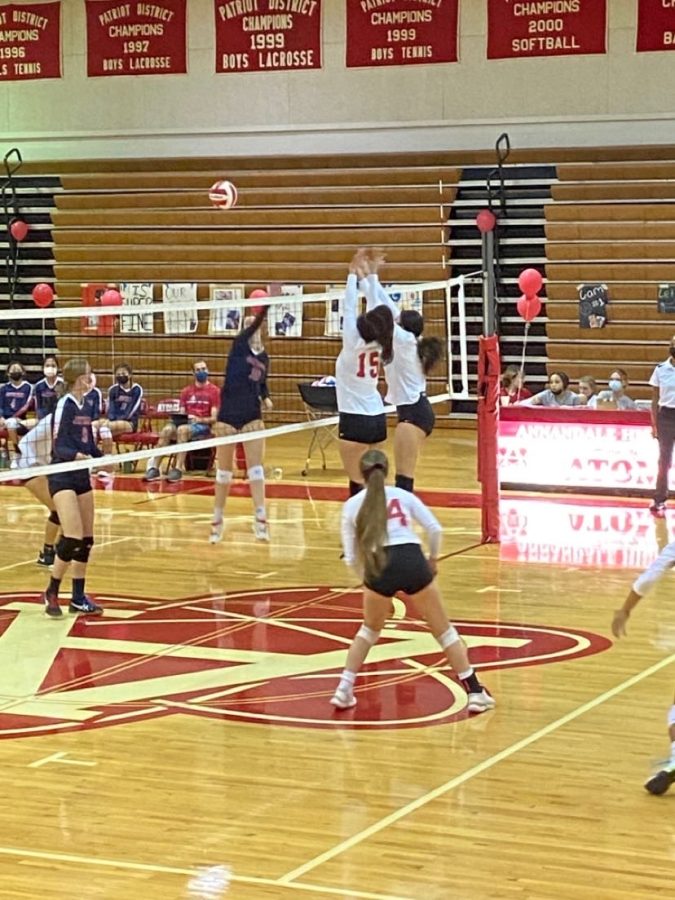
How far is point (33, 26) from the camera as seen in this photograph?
25.6 metres

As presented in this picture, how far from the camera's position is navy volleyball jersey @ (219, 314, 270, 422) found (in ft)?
45.4

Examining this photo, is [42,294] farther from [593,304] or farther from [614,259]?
[614,259]

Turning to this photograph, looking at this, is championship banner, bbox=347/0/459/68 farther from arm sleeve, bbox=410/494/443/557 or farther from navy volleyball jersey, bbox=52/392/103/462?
arm sleeve, bbox=410/494/443/557

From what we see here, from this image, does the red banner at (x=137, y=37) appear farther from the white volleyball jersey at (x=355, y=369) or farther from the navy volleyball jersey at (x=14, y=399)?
the white volleyball jersey at (x=355, y=369)

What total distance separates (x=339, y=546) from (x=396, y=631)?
135 inches

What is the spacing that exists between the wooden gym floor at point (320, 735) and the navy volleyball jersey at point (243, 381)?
1244 mm

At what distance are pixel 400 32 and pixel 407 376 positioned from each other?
12.7 m

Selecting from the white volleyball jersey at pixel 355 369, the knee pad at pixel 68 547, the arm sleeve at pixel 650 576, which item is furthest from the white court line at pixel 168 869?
the white volleyball jersey at pixel 355 369

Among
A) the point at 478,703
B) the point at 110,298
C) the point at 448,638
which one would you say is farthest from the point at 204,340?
the point at 448,638

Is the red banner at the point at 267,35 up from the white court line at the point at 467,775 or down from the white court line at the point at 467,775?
up

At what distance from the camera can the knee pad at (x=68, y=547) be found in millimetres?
10844

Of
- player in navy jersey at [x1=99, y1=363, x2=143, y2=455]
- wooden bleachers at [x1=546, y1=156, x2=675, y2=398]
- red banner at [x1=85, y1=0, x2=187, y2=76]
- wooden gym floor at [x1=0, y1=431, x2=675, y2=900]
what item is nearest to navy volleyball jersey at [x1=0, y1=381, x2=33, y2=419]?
player in navy jersey at [x1=99, y1=363, x2=143, y2=455]

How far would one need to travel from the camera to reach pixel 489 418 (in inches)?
541

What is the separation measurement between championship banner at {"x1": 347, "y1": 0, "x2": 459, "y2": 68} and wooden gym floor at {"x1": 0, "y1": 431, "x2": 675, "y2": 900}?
1126 cm
